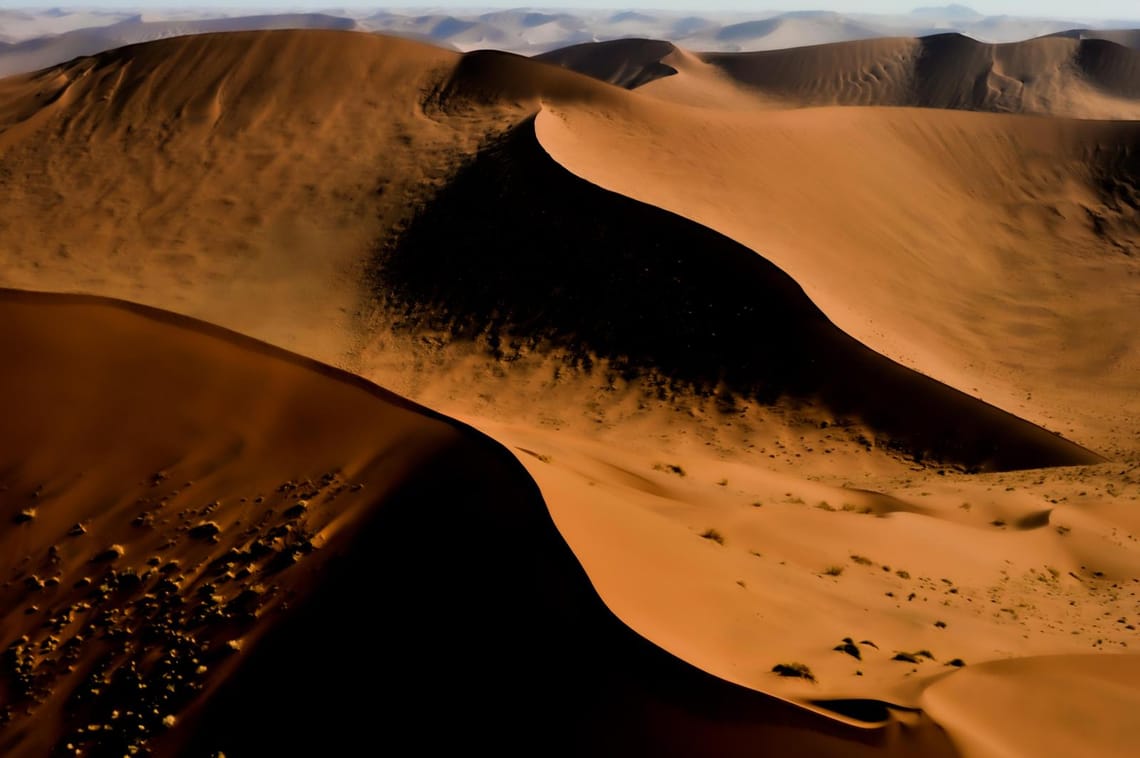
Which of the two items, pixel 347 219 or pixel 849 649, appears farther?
pixel 347 219

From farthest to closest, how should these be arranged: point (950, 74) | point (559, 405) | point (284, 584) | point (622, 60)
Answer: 1. point (622, 60)
2. point (950, 74)
3. point (559, 405)
4. point (284, 584)

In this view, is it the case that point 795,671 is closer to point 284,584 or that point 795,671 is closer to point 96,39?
point 284,584

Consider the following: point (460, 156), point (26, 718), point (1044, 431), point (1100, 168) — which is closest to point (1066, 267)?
point (1100, 168)

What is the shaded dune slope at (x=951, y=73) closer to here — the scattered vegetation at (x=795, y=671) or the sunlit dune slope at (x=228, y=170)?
the sunlit dune slope at (x=228, y=170)

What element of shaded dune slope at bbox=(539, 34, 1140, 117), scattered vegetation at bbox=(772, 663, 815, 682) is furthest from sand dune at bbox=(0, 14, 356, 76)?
scattered vegetation at bbox=(772, 663, 815, 682)

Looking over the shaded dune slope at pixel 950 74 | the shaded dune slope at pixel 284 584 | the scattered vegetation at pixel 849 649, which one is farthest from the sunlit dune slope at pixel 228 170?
the shaded dune slope at pixel 950 74

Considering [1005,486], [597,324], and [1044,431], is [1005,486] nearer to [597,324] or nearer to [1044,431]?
[1044,431]

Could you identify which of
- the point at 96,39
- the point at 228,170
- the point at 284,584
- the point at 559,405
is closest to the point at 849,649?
the point at 284,584

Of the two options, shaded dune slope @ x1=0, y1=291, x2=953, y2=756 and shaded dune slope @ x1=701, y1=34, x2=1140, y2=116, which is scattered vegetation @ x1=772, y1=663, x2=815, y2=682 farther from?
shaded dune slope @ x1=701, y1=34, x2=1140, y2=116
